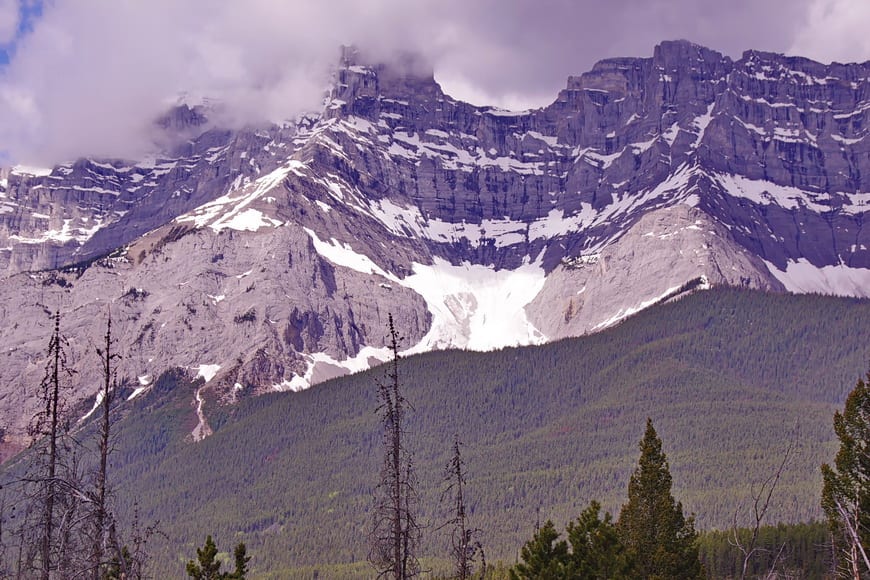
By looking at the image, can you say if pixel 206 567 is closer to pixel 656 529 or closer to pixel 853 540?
pixel 656 529

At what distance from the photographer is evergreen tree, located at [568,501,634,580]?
54.2 m

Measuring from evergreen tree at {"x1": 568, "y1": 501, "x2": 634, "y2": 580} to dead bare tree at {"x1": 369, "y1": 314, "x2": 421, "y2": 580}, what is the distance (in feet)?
37.7

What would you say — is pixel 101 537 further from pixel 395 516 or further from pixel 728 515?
pixel 728 515

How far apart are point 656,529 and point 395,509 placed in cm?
2107

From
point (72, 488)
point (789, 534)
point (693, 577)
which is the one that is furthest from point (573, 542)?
point (789, 534)

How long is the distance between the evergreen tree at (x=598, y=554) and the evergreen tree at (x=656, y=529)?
3.49 meters

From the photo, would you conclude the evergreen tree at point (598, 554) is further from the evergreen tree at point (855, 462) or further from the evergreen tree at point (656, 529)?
the evergreen tree at point (855, 462)

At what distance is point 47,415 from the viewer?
124ft

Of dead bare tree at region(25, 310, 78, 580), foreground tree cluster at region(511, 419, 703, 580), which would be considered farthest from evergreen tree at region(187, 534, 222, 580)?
foreground tree cluster at region(511, 419, 703, 580)

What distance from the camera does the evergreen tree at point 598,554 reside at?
54219mm

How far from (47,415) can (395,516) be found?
12.9m

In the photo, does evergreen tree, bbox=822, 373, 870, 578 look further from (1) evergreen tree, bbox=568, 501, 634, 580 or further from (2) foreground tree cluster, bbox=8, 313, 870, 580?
(1) evergreen tree, bbox=568, 501, 634, 580

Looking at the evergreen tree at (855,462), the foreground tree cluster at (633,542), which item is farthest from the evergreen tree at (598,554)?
the evergreen tree at (855,462)

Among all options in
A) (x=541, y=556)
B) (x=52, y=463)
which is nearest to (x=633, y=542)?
(x=541, y=556)
